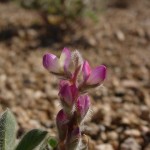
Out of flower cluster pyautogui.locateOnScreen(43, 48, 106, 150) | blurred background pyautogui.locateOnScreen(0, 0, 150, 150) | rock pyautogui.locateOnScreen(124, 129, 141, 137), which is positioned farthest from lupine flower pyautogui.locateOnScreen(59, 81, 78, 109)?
rock pyautogui.locateOnScreen(124, 129, 141, 137)

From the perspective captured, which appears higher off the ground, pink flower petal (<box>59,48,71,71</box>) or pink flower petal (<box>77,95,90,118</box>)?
pink flower petal (<box>59,48,71,71</box>)

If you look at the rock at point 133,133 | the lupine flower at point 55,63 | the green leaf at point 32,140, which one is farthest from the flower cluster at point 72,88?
the rock at point 133,133

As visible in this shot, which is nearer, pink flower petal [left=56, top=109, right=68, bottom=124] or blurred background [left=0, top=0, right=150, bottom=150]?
pink flower petal [left=56, top=109, right=68, bottom=124]

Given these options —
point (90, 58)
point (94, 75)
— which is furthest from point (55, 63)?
point (90, 58)

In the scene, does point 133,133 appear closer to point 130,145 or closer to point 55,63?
point 130,145

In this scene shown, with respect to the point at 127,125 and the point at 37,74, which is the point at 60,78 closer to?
the point at 127,125

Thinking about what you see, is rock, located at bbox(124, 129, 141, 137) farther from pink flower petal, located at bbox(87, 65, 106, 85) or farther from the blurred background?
pink flower petal, located at bbox(87, 65, 106, 85)
